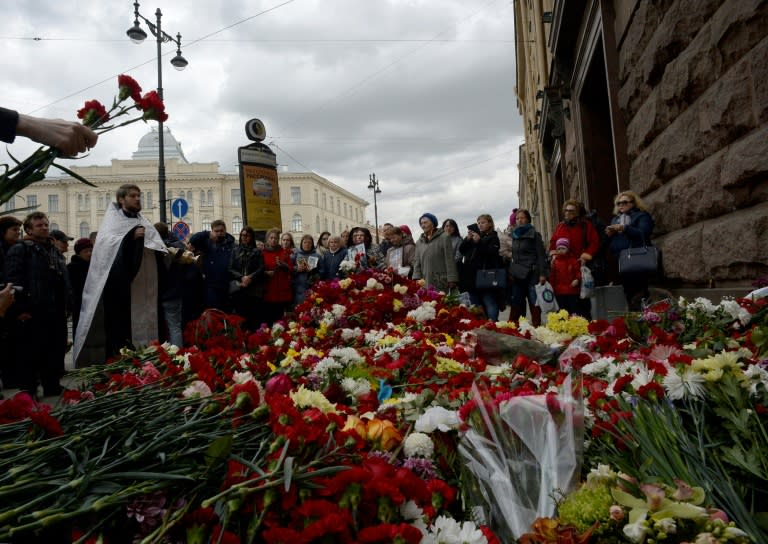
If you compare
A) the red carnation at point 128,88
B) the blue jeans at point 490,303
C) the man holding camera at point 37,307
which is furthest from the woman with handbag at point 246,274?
the red carnation at point 128,88

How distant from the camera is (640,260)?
461 centimetres

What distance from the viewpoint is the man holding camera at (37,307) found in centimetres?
580

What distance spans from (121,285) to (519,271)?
16.0 ft

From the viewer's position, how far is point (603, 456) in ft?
4.76

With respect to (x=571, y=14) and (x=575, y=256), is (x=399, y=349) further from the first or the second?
(x=571, y=14)

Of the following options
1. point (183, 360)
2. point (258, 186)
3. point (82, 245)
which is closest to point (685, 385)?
point (183, 360)

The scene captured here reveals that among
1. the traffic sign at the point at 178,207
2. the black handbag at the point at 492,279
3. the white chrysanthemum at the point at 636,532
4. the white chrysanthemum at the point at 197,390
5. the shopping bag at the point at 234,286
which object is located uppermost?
the traffic sign at the point at 178,207

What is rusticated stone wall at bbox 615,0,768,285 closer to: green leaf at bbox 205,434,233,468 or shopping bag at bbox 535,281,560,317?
shopping bag at bbox 535,281,560,317

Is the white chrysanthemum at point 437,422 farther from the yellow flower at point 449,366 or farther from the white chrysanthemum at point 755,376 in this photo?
the yellow flower at point 449,366

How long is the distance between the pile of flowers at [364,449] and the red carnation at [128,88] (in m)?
0.81

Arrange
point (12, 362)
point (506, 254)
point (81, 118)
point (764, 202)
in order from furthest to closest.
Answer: point (506, 254) → point (12, 362) → point (764, 202) → point (81, 118)

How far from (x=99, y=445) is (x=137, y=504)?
234 millimetres

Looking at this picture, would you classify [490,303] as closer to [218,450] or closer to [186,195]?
[218,450]

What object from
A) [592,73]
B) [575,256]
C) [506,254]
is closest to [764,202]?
[575,256]
